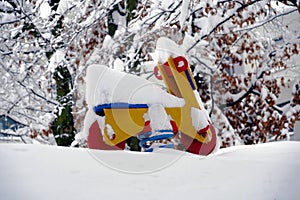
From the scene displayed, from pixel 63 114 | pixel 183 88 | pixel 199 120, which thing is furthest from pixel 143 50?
pixel 199 120

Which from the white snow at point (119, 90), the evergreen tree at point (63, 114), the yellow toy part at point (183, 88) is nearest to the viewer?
the white snow at point (119, 90)

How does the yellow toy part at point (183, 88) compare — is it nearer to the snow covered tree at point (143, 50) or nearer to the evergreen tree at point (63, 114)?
the snow covered tree at point (143, 50)

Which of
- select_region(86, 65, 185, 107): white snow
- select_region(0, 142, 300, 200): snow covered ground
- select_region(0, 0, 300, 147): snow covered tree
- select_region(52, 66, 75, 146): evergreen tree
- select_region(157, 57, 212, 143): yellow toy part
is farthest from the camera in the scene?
select_region(52, 66, 75, 146): evergreen tree

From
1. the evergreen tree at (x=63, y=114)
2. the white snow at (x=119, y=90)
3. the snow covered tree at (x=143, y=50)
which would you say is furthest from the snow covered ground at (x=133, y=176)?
the evergreen tree at (x=63, y=114)

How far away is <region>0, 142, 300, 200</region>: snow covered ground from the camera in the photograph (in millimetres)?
1018

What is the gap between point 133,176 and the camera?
3.87ft

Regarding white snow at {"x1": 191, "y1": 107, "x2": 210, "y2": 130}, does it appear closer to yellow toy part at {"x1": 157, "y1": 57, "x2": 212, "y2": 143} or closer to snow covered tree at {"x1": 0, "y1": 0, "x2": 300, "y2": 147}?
yellow toy part at {"x1": 157, "y1": 57, "x2": 212, "y2": 143}

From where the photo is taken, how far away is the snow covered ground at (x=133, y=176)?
1.02 meters

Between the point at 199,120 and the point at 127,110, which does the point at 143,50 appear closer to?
the point at 199,120

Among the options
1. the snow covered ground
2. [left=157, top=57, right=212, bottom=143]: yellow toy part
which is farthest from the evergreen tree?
the snow covered ground

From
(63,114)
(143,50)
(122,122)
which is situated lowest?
(63,114)

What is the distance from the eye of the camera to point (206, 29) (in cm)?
475

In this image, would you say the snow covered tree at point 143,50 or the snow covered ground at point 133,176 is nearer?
the snow covered ground at point 133,176

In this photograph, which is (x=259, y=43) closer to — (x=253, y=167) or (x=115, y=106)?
(x=115, y=106)
